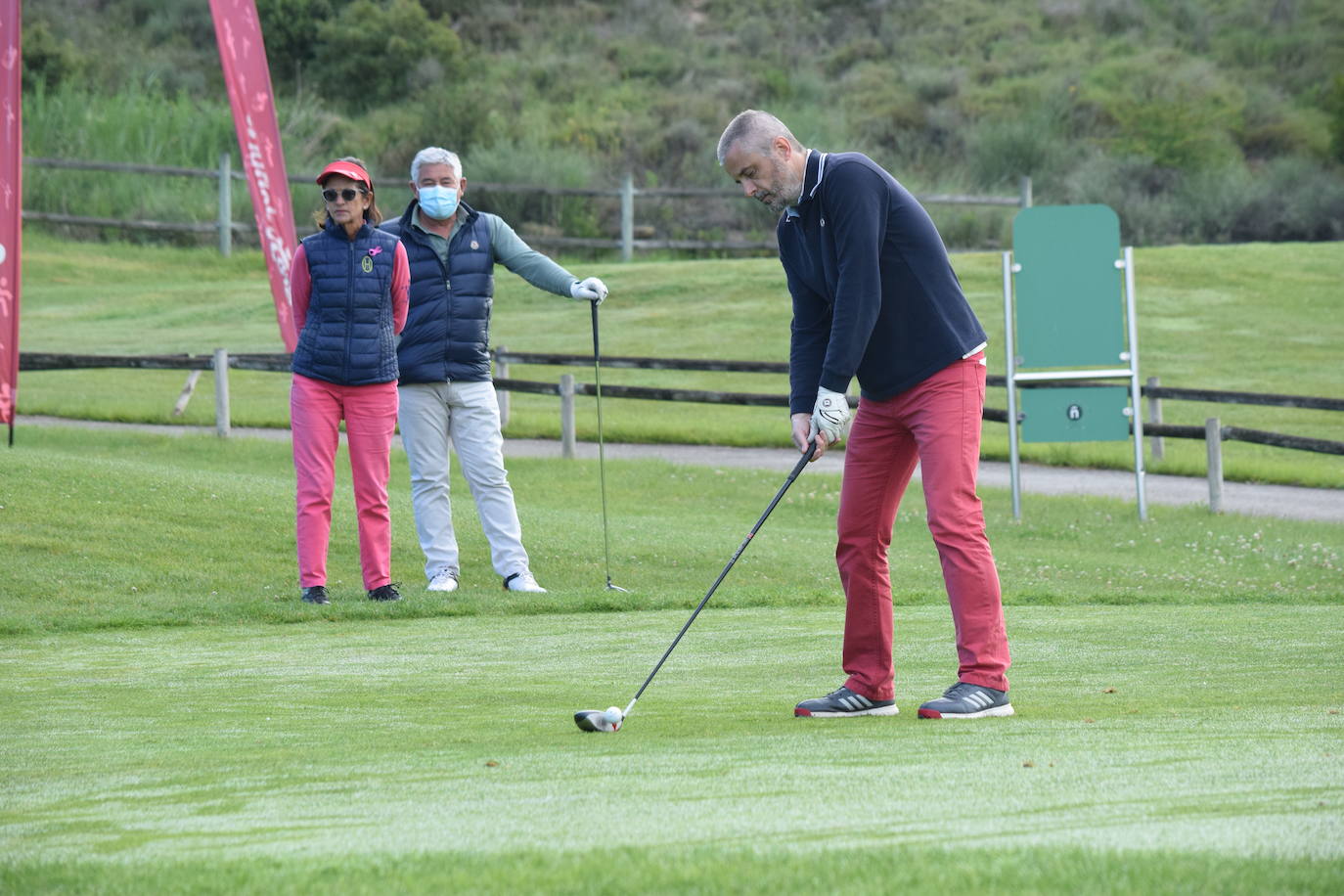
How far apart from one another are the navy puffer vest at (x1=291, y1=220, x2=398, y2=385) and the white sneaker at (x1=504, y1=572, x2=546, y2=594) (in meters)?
1.48

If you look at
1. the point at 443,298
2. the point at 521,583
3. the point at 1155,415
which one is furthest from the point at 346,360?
the point at 1155,415

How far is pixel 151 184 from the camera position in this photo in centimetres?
3962

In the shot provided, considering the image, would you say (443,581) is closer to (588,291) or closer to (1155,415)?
(588,291)

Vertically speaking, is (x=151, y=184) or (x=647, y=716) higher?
(x=151, y=184)

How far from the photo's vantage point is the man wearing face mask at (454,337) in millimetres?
9953

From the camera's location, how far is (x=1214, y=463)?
1588cm

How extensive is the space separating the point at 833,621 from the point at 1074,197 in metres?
30.5

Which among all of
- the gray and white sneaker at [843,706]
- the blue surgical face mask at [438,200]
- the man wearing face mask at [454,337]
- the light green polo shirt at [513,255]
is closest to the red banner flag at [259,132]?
the man wearing face mask at [454,337]

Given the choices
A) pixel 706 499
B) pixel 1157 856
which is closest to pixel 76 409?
pixel 706 499

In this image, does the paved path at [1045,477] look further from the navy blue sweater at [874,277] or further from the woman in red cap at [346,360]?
the navy blue sweater at [874,277]

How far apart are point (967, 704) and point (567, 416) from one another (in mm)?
13524

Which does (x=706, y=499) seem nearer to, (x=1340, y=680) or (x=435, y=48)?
(x=1340, y=680)

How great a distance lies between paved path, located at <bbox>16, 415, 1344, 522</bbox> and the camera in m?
17.0

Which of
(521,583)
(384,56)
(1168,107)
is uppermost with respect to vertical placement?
(384,56)
